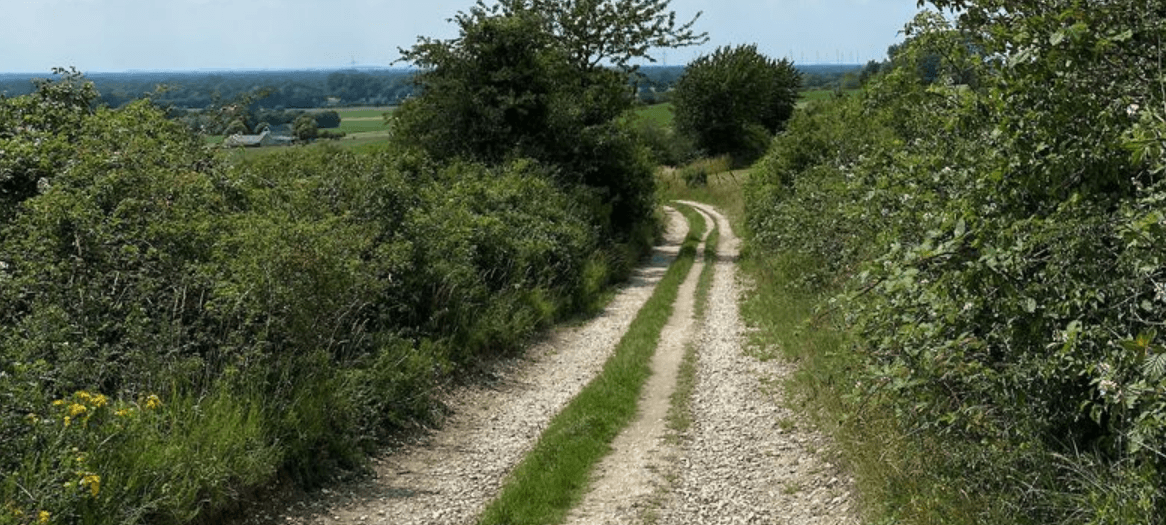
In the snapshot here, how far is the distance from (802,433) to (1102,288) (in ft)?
19.5

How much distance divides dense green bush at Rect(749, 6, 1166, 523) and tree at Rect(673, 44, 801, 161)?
212 ft

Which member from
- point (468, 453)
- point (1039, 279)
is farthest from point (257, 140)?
point (1039, 279)

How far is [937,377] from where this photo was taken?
6492 millimetres

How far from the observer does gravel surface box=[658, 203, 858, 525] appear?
8414mm

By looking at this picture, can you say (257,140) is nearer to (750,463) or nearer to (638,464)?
(638,464)

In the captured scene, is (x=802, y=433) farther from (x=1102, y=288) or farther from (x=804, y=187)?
(x=804, y=187)

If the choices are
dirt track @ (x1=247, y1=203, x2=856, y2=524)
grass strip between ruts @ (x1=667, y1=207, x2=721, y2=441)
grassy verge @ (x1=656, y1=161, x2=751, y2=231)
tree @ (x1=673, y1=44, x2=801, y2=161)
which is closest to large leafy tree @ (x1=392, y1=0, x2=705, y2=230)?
grass strip between ruts @ (x1=667, y1=207, x2=721, y2=441)

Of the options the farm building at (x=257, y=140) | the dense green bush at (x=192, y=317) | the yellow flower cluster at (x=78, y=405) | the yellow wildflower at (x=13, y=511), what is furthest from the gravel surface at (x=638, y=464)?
the farm building at (x=257, y=140)

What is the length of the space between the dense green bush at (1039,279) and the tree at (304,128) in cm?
1642

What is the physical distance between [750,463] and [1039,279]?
503 cm

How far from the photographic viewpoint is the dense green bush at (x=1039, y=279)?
4.86 meters

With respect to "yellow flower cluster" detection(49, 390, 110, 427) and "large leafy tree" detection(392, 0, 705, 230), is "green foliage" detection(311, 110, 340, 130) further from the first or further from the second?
"yellow flower cluster" detection(49, 390, 110, 427)

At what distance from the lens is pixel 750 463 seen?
395 inches

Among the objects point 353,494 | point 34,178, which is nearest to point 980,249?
point 353,494
